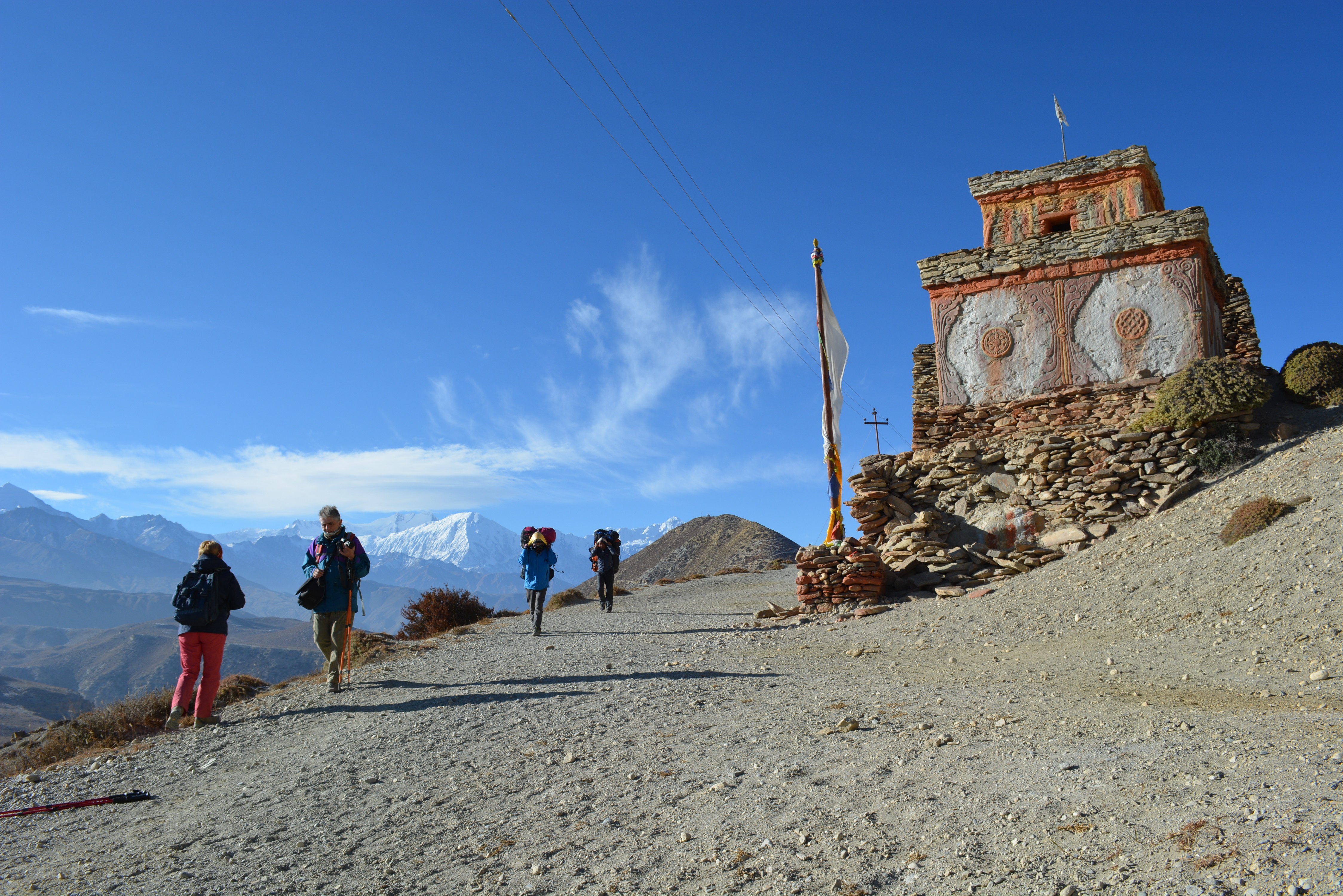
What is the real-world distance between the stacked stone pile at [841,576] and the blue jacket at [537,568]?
4.26 metres

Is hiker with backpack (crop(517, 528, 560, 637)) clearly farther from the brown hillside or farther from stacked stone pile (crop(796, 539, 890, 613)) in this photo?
the brown hillside

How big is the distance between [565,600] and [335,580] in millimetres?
13968

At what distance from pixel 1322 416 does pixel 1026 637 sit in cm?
849

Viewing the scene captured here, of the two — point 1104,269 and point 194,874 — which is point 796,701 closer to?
point 194,874

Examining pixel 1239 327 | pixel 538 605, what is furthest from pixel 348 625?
pixel 1239 327

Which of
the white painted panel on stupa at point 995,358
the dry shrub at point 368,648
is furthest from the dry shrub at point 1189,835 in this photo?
the white painted panel on stupa at point 995,358

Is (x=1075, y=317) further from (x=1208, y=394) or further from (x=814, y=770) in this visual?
(x=814, y=770)

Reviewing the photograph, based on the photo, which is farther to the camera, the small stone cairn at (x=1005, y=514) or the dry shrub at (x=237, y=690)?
the small stone cairn at (x=1005, y=514)

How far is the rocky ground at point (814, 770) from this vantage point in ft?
11.6

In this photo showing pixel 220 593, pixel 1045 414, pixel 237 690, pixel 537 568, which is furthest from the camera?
pixel 1045 414

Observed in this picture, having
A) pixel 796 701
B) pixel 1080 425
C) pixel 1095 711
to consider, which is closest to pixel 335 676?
pixel 796 701

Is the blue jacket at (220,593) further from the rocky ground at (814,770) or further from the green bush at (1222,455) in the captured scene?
the green bush at (1222,455)

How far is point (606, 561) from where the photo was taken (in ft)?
55.3

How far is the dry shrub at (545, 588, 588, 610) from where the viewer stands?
21422 millimetres
